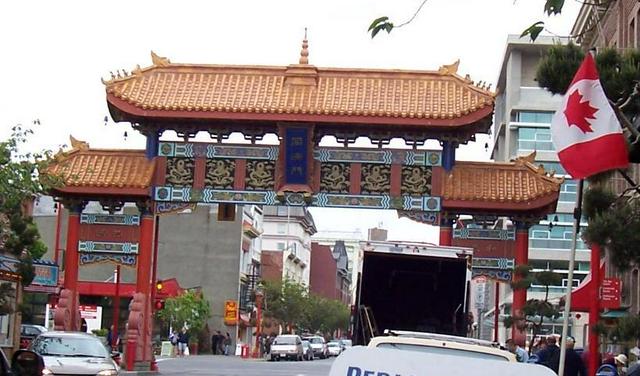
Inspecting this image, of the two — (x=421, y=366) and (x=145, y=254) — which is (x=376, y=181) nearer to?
(x=145, y=254)

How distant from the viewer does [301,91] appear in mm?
34906

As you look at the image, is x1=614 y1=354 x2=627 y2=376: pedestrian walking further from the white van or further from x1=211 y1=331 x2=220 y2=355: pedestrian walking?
x1=211 y1=331 x2=220 y2=355: pedestrian walking

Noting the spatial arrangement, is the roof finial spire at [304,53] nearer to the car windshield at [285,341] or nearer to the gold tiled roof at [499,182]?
the gold tiled roof at [499,182]

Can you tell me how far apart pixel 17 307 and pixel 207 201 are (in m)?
8.48

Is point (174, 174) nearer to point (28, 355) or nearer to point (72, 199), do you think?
point (72, 199)

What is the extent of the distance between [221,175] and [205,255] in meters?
56.4

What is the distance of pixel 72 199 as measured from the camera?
35.3m

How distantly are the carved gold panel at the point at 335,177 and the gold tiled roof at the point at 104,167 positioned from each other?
16.2ft

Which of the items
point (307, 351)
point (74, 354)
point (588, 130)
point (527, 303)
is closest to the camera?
point (588, 130)

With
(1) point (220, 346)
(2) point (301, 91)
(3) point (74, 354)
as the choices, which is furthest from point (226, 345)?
(3) point (74, 354)

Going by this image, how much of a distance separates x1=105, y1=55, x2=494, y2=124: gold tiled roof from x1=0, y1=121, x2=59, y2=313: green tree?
10791 millimetres

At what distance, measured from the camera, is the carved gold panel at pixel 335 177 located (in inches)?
1334

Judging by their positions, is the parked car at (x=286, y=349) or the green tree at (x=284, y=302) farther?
the green tree at (x=284, y=302)

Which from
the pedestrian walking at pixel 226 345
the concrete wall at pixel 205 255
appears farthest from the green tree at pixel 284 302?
the pedestrian walking at pixel 226 345
